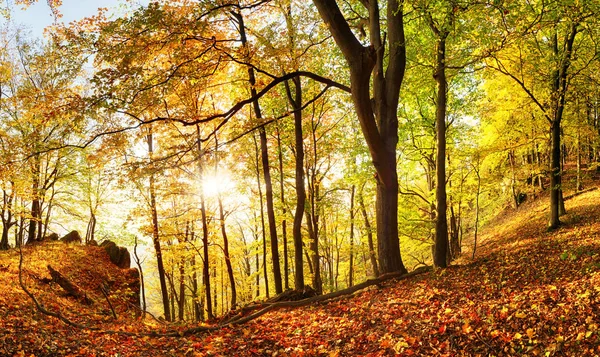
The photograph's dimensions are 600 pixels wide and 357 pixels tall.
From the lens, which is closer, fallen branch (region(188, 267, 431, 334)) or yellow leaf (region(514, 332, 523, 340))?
yellow leaf (region(514, 332, 523, 340))

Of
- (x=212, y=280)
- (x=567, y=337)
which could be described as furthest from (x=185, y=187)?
(x=212, y=280)

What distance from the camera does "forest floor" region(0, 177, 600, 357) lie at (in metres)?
4.13

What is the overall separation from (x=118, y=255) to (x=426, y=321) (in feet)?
59.4

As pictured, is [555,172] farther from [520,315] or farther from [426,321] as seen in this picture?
[426,321]

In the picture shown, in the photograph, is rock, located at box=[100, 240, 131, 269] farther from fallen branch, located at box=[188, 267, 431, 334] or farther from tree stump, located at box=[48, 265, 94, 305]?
fallen branch, located at box=[188, 267, 431, 334]

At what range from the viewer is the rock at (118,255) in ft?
61.6

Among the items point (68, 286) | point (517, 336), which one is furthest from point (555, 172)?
point (68, 286)

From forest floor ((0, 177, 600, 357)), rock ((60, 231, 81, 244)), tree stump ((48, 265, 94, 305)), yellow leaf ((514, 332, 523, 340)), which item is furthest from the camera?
rock ((60, 231, 81, 244))

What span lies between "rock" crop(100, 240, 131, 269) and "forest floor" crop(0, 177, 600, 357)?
29.4 ft

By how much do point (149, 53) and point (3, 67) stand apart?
540 inches

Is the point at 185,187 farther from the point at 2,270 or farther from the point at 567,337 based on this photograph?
the point at 567,337

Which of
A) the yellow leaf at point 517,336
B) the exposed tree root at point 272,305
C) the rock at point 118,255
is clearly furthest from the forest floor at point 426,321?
the rock at point 118,255

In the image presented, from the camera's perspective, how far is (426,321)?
5.20 m

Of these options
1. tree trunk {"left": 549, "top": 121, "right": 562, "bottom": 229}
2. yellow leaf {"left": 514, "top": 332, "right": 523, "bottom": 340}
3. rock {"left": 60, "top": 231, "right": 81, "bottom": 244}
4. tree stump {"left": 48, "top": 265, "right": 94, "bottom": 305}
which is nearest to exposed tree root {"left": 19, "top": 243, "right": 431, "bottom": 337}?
tree stump {"left": 48, "top": 265, "right": 94, "bottom": 305}
